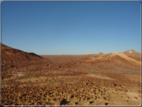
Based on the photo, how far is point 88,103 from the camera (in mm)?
5500

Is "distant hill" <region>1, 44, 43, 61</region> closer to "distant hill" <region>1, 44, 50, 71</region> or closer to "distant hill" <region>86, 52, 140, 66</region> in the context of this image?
"distant hill" <region>1, 44, 50, 71</region>

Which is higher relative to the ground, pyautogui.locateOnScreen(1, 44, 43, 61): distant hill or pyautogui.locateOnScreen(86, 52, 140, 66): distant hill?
pyautogui.locateOnScreen(1, 44, 43, 61): distant hill

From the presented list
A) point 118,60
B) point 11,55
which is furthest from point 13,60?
point 118,60

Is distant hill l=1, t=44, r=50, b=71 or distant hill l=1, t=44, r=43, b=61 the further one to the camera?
distant hill l=1, t=44, r=43, b=61

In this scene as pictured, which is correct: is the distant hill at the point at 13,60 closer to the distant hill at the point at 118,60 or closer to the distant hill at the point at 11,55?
the distant hill at the point at 11,55

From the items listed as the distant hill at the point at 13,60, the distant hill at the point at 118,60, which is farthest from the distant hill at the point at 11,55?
the distant hill at the point at 118,60

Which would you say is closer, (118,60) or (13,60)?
(13,60)

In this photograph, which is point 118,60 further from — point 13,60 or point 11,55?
point 11,55

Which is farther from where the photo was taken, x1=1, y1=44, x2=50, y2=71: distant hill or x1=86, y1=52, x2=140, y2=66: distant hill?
x1=86, y1=52, x2=140, y2=66: distant hill

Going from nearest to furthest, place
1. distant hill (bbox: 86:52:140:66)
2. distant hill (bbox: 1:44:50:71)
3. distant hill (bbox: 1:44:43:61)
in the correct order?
distant hill (bbox: 1:44:50:71), distant hill (bbox: 1:44:43:61), distant hill (bbox: 86:52:140:66)

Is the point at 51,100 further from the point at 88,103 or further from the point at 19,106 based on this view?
the point at 88,103

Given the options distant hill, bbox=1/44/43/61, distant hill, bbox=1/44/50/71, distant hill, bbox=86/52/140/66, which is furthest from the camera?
distant hill, bbox=86/52/140/66

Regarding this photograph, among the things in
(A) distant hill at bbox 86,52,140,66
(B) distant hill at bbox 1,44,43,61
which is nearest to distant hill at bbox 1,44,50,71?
(B) distant hill at bbox 1,44,43,61

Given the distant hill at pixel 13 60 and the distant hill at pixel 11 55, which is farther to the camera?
the distant hill at pixel 11 55
